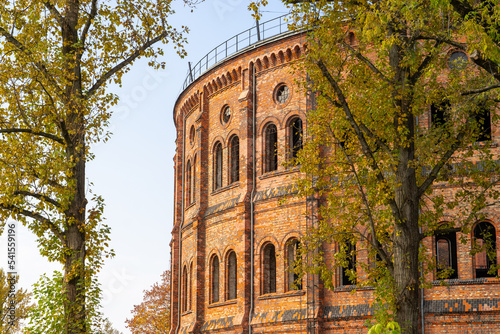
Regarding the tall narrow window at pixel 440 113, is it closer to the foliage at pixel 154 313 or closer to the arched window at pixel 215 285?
the arched window at pixel 215 285

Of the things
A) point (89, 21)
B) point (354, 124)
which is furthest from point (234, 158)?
point (89, 21)

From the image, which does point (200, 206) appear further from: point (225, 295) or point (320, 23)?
point (320, 23)

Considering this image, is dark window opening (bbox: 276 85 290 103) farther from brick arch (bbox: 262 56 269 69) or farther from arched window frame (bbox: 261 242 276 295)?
arched window frame (bbox: 261 242 276 295)

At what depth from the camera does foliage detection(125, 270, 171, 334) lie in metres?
40.7

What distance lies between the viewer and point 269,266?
74.7 feet

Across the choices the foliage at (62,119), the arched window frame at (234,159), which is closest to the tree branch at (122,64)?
the foliage at (62,119)

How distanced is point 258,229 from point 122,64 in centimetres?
1168

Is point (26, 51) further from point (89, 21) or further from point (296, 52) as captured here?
point (296, 52)

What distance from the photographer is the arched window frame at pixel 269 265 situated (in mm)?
22594

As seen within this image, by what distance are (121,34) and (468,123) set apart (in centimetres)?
640

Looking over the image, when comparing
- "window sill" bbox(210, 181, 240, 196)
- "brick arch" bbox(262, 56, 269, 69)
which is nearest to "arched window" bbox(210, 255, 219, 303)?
"window sill" bbox(210, 181, 240, 196)

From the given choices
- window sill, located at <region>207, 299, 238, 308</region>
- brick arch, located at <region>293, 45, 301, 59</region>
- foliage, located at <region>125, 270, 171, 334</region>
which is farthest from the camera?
foliage, located at <region>125, 270, 171, 334</region>

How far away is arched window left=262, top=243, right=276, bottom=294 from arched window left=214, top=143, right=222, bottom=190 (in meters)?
3.91

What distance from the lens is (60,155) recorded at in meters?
11.0
